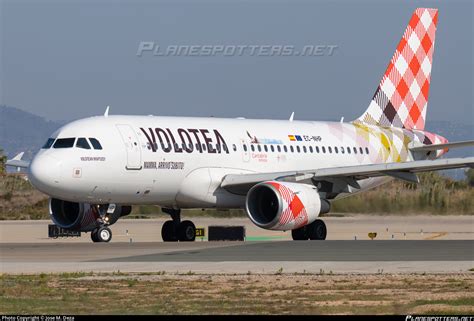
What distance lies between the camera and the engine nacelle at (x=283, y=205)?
36.8 meters

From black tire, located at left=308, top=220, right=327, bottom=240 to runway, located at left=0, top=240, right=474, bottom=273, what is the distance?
4970mm

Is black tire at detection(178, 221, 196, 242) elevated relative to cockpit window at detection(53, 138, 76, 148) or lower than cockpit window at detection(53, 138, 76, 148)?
lower

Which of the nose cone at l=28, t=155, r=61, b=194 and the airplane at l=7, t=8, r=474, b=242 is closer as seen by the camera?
the nose cone at l=28, t=155, r=61, b=194

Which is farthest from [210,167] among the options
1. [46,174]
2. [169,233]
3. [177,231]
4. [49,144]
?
[46,174]

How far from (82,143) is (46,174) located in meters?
1.78

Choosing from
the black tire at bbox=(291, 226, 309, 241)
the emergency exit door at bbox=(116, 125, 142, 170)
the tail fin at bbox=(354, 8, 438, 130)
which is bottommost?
the black tire at bbox=(291, 226, 309, 241)

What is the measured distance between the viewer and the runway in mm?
25516

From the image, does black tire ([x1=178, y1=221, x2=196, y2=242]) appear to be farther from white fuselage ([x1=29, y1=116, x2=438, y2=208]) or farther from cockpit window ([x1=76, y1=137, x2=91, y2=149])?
cockpit window ([x1=76, y1=137, x2=91, y2=149])

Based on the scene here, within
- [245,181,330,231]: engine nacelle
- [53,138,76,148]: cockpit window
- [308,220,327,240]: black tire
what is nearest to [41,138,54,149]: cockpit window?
[53,138,76,148]: cockpit window

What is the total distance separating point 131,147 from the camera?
37031 millimetres

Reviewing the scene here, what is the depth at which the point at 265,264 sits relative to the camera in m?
26.4

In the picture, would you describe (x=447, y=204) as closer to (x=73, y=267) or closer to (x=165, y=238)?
(x=165, y=238)

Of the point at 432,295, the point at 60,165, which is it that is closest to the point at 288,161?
the point at 60,165

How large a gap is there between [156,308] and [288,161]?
2486cm
